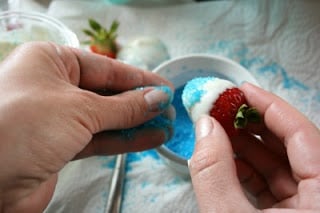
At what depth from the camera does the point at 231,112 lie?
0.54 meters

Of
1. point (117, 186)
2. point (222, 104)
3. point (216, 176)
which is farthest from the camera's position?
point (117, 186)

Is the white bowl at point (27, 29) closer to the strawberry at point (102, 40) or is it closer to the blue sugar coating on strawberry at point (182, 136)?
the strawberry at point (102, 40)

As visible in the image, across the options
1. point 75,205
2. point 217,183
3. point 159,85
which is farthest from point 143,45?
point 217,183

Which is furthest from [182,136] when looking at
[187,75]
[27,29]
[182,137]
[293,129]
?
[27,29]

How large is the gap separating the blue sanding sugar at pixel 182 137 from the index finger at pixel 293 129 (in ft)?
0.46

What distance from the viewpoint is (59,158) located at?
0.48 metres

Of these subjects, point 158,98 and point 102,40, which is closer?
point 158,98

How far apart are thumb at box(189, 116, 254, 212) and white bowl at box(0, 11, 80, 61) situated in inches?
14.2

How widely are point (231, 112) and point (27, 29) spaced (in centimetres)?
43

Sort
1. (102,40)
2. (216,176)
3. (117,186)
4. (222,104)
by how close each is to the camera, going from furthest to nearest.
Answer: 1. (102,40)
2. (117,186)
3. (222,104)
4. (216,176)

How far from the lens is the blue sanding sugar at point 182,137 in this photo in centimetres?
67

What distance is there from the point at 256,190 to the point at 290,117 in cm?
16

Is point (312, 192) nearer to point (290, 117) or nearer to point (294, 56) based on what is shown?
point (290, 117)

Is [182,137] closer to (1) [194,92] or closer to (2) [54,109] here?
(1) [194,92]
